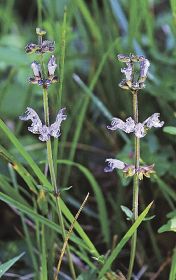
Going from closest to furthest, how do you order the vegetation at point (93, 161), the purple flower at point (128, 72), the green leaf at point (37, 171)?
the purple flower at point (128, 72) → the green leaf at point (37, 171) → the vegetation at point (93, 161)

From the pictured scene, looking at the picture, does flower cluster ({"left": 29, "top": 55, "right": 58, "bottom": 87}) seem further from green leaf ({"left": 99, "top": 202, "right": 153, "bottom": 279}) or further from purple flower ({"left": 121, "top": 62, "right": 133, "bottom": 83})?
green leaf ({"left": 99, "top": 202, "right": 153, "bottom": 279})

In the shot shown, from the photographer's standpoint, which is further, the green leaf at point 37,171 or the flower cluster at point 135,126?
the green leaf at point 37,171

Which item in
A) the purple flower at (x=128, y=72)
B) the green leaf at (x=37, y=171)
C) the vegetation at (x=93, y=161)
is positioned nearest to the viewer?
the purple flower at (x=128, y=72)

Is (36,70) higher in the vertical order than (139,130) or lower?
higher

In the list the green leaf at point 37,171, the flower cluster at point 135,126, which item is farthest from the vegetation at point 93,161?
the flower cluster at point 135,126

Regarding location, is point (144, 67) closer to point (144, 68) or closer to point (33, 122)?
point (144, 68)

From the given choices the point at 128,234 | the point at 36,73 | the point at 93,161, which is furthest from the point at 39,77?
the point at 93,161

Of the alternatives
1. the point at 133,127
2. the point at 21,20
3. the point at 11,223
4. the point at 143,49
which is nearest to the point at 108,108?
the point at 143,49

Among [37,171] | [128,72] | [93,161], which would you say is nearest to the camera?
[128,72]

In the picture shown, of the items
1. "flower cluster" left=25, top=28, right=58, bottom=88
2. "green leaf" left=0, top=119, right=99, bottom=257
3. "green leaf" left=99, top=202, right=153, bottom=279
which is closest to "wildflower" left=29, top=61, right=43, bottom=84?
"flower cluster" left=25, top=28, right=58, bottom=88

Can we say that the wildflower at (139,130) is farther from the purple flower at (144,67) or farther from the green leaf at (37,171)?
the green leaf at (37,171)

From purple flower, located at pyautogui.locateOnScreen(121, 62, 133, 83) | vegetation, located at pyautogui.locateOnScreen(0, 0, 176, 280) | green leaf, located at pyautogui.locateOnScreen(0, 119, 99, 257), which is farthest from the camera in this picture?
vegetation, located at pyautogui.locateOnScreen(0, 0, 176, 280)

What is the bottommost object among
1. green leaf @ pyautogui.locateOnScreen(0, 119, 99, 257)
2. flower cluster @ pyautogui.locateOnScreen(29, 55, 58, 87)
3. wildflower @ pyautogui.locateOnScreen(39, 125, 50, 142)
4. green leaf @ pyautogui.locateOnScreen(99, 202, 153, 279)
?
green leaf @ pyautogui.locateOnScreen(99, 202, 153, 279)
